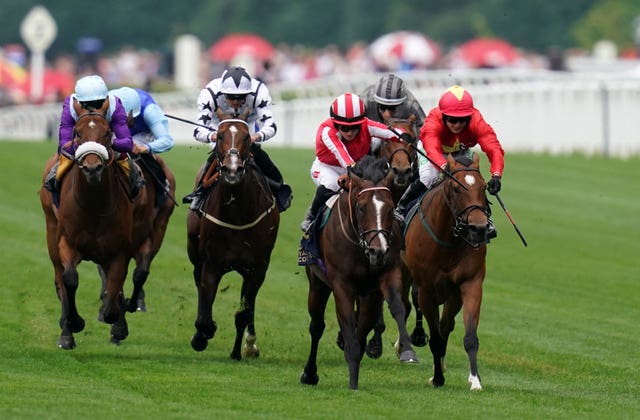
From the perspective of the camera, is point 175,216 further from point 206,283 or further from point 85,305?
point 206,283

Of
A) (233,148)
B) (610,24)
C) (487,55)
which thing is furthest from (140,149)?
(610,24)

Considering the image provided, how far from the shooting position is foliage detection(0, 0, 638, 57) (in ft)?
227

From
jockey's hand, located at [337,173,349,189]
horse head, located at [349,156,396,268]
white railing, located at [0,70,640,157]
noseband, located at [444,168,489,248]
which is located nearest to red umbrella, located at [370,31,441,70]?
white railing, located at [0,70,640,157]

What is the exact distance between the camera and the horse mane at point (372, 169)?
13.6m

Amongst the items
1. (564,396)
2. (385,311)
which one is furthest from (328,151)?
(385,311)

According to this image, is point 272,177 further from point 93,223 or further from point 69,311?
point 69,311

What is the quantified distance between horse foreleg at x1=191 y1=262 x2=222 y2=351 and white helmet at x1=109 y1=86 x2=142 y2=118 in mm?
2317

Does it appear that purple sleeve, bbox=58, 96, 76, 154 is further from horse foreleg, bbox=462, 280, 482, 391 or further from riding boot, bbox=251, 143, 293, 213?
horse foreleg, bbox=462, 280, 482, 391

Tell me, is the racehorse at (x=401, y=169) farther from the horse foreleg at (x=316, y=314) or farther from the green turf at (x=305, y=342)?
the horse foreleg at (x=316, y=314)

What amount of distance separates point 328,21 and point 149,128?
187ft

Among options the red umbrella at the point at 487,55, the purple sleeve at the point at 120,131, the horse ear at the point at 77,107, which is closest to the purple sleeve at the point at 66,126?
the horse ear at the point at 77,107

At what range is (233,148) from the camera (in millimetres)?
14797

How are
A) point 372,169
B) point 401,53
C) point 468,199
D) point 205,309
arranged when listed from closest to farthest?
point 372,169 → point 468,199 → point 205,309 → point 401,53

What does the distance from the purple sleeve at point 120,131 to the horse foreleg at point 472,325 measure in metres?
3.09
